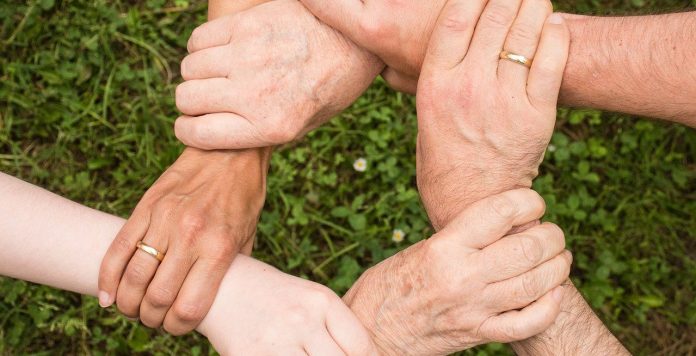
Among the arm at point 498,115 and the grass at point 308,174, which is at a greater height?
the arm at point 498,115

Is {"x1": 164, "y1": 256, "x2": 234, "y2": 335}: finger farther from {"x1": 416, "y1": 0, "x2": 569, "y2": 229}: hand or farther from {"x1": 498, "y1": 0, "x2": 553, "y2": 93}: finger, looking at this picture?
{"x1": 498, "y1": 0, "x2": 553, "y2": 93}: finger

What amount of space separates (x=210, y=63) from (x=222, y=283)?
2.61 feet

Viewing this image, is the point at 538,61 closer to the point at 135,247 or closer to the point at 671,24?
the point at 671,24

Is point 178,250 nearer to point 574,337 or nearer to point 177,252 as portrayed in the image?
point 177,252

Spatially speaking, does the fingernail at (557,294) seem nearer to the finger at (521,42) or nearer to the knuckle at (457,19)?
the finger at (521,42)

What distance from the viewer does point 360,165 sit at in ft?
11.4

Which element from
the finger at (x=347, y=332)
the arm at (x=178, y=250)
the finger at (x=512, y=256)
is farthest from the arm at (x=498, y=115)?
the arm at (x=178, y=250)

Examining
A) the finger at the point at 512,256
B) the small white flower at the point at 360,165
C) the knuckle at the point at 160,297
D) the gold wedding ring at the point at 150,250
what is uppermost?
the finger at the point at 512,256

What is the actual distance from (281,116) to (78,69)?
66.6 inches

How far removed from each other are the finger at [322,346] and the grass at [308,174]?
3.63 ft

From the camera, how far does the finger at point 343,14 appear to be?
2.39 metres

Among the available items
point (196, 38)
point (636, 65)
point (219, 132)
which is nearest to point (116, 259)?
point (219, 132)

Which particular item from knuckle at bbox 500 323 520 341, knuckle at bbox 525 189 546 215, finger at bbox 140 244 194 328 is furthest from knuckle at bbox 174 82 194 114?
knuckle at bbox 500 323 520 341

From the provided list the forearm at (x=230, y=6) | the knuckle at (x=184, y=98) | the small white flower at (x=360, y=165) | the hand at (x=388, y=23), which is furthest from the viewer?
the small white flower at (x=360, y=165)
